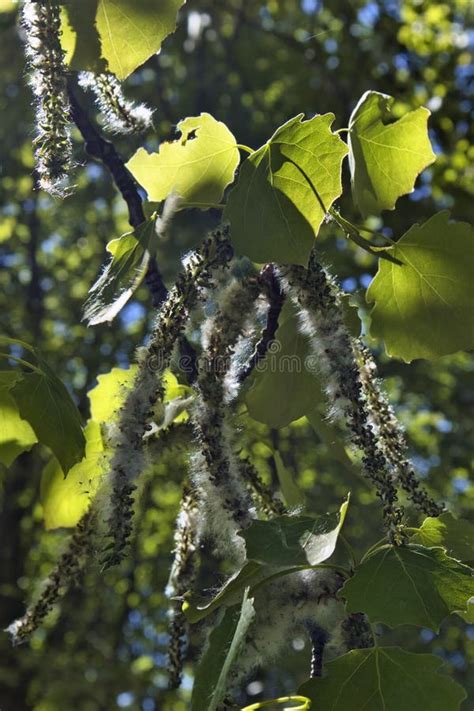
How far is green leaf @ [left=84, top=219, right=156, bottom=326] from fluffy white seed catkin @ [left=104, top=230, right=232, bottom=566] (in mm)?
62

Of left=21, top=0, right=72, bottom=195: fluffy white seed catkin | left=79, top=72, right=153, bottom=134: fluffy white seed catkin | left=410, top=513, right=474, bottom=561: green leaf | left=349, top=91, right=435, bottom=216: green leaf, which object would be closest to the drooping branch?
left=79, top=72, right=153, bottom=134: fluffy white seed catkin

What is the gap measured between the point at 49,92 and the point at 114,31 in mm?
146

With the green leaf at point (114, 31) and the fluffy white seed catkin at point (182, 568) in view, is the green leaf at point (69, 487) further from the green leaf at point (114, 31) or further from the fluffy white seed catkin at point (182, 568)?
the green leaf at point (114, 31)

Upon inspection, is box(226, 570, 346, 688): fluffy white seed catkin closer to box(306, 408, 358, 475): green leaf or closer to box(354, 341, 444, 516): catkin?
box(354, 341, 444, 516): catkin

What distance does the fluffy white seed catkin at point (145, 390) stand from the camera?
2.73ft

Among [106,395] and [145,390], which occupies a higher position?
[145,390]

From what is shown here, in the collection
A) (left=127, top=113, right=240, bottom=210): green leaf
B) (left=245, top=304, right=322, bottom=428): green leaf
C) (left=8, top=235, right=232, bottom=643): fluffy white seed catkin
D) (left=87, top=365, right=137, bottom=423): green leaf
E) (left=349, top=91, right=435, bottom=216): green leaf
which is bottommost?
(left=87, top=365, right=137, bottom=423): green leaf

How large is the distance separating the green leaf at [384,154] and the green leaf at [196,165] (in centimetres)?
12

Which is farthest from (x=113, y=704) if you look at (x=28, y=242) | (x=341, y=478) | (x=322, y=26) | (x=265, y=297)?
(x=265, y=297)

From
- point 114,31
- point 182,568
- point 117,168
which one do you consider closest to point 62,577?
point 182,568

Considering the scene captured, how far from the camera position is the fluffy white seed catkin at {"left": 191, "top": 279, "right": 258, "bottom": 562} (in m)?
0.85

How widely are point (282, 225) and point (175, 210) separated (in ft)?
0.41

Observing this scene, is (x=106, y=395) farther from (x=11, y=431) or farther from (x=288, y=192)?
(x=288, y=192)

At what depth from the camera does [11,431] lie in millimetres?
1091
